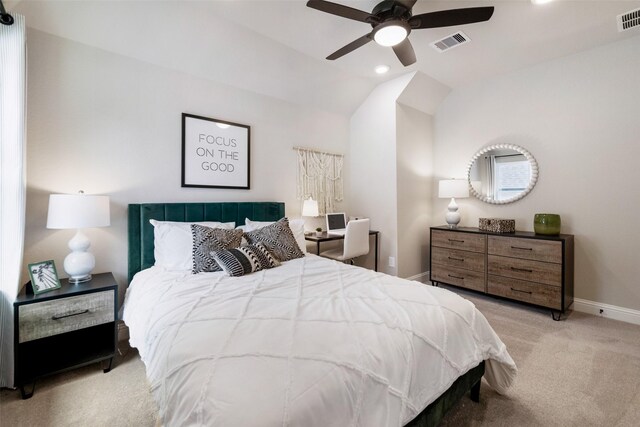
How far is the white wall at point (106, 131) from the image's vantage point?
2189mm

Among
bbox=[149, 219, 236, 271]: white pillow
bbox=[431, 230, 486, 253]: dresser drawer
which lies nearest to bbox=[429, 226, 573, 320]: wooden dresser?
bbox=[431, 230, 486, 253]: dresser drawer

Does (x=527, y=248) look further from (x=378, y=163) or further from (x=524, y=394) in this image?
(x=378, y=163)

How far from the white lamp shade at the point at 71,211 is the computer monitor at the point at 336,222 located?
257cm

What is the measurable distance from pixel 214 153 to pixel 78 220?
1.37 metres

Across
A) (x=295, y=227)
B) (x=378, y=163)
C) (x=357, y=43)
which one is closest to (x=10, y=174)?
(x=295, y=227)

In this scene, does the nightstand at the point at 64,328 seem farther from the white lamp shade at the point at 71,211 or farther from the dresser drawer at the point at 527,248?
the dresser drawer at the point at 527,248

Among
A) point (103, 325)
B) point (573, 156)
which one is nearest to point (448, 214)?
point (573, 156)

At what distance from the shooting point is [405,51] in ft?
8.08

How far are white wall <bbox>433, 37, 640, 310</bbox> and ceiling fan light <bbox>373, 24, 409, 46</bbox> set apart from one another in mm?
2250

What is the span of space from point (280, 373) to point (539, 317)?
3.18 meters

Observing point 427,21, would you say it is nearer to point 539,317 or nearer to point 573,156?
point 573,156

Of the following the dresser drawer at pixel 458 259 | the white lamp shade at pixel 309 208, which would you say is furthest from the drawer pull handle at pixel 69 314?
the dresser drawer at pixel 458 259

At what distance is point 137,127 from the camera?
2592 mm

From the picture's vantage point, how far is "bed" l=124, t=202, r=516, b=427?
2.94 ft
